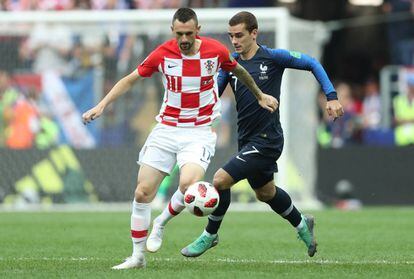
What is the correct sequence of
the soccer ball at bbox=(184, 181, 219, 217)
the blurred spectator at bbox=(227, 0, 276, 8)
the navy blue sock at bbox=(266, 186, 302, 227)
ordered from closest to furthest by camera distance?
the soccer ball at bbox=(184, 181, 219, 217) → the navy blue sock at bbox=(266, 186, 302, 227) → the blurred spectator at bbox=(227, 0, 276, 8)

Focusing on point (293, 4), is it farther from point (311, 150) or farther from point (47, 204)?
point (47, 204)

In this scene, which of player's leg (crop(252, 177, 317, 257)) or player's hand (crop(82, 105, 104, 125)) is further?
player's leg (crop(252, 177, 317, 257))

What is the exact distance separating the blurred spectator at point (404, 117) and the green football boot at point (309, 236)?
10.3 meters

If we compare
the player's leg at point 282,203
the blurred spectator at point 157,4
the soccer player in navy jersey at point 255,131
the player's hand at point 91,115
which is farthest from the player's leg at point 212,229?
the blurred spectator at point 157,4

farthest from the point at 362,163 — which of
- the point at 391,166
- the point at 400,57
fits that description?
the point at 400,57

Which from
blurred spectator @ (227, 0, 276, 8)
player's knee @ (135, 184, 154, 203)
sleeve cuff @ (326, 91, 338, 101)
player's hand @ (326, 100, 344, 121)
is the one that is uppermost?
sleeve cuff @ (326, 91, 338, 101)

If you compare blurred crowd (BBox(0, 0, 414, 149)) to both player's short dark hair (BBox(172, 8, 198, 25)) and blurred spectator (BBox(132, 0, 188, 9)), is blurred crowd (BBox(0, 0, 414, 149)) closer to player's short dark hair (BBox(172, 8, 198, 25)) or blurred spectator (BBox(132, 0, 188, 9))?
blurred spectator (BBox(132, 0, 188, 9))

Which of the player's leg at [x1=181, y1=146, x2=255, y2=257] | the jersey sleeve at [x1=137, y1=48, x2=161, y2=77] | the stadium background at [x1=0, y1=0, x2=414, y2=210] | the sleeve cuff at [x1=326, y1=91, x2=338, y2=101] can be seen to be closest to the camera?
the jersey sleeve at [x1=137, y1=48, x2=161, y2=77]

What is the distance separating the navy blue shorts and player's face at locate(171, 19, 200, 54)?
122 cm

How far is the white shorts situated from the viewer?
903 centimetres

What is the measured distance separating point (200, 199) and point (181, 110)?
892 mm

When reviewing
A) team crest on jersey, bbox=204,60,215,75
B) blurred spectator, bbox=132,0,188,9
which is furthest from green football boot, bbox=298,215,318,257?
blurred spectator, bbox=132,0,188,9

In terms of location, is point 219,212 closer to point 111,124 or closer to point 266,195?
point 266,195

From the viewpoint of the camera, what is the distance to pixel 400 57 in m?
23.0
